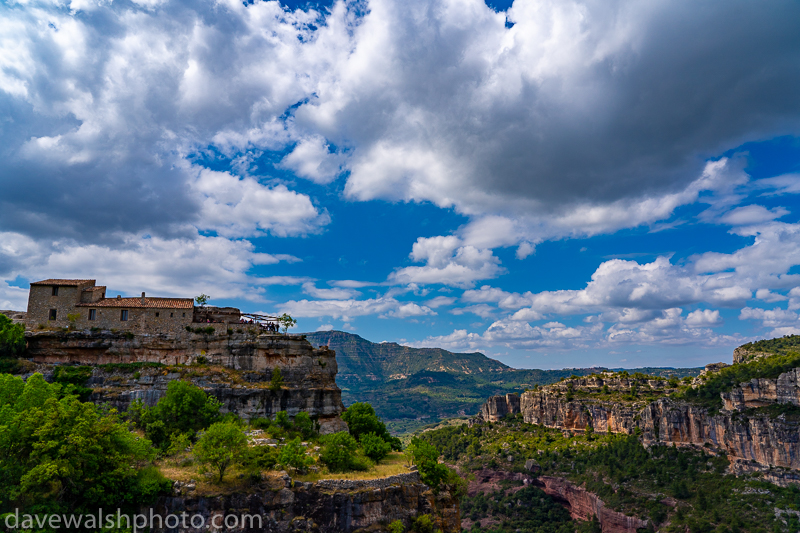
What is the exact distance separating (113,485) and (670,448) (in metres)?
121

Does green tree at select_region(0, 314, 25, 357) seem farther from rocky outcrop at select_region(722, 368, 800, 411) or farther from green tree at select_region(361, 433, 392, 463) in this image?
rocky outcrop at select_region(722, 368, 800, 411)

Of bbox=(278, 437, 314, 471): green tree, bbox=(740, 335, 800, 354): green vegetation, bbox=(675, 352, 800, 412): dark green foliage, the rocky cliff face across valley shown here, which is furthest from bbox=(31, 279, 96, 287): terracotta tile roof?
bbox=(740, 335, 800, 354): green vegetation

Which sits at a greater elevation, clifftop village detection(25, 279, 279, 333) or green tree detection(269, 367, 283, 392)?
clifftop village detection(25, 279, 279, 333)

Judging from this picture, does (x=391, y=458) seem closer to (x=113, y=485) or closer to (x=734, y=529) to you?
(x=113, y=485)

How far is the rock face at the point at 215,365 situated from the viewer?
50.4 m

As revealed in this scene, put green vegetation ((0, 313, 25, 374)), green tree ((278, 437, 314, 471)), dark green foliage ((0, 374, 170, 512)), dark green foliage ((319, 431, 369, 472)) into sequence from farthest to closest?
→ green vegetation ((0, 313, 25, 374)), dark green foliage ((319, 431, 369, 472)), green tree ((278, 437, 314, 471)), dark green foliage ((0, 374, 170, 512))

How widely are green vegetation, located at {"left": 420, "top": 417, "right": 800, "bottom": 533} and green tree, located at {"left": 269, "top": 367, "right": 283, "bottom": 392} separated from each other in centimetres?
8232

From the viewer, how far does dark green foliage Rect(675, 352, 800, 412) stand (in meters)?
97.9

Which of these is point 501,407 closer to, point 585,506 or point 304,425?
point 585,506

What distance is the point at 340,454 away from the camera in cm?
4488

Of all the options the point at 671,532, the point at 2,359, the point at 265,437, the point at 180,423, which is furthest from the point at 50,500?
the point at 671,532

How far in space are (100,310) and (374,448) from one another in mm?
39067

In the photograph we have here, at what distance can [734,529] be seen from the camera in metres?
77.5

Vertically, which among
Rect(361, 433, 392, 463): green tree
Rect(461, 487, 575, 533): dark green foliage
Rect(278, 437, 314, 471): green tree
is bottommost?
Rect(461, 487, 575, 533): dark green foliage
